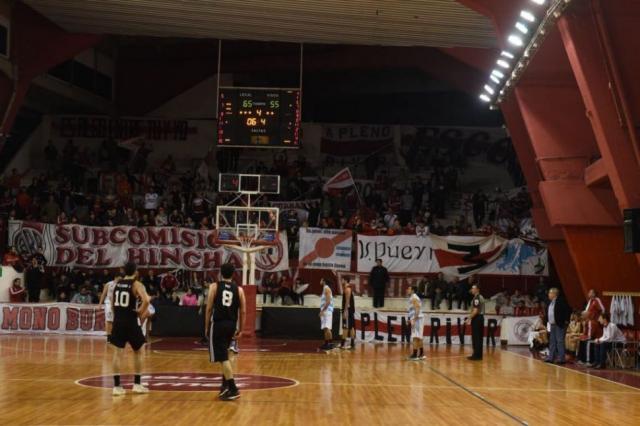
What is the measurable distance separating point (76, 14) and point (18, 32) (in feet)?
10.8

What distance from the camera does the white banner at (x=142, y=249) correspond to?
28.7 m

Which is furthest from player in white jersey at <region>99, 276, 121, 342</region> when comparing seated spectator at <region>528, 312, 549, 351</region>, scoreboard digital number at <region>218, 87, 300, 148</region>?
seated spectator at <region>528, 312, 549, 351</region>

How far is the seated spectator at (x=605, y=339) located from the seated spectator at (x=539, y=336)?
14.3ft

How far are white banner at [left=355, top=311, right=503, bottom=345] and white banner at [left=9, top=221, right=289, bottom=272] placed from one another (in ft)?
13.0

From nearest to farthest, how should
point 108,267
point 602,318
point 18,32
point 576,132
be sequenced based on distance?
point 602,318, point 576,132, point 18,32, point 108,267

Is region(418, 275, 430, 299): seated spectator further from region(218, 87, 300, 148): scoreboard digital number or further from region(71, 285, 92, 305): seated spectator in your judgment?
region(71, 285, 92, 305): seated spectator

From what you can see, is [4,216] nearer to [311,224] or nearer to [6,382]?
[311,224]

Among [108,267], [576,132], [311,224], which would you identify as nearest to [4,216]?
[108,267]

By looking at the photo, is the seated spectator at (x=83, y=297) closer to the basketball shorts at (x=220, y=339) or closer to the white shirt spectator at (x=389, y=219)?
the white shirt spectator at (x=389, y=219)

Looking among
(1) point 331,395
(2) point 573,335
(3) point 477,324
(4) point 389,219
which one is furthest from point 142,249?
(1) point 331,395

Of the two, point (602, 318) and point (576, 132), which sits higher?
point (576, 132)

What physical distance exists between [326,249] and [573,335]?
10.4 meters

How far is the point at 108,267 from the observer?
28922mm

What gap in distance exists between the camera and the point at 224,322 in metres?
10.7
